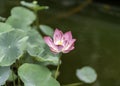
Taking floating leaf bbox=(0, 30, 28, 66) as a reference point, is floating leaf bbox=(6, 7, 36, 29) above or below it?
below

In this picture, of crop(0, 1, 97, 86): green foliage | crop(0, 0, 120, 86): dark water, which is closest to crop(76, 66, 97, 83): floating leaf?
crop(0, 1, 97, 86): green foliage

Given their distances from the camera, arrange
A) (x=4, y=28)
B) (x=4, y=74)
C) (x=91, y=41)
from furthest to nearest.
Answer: (x=91, y=41) → (x=4, y=28) → (x=4, y=74)

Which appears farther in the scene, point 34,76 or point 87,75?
point 87,75

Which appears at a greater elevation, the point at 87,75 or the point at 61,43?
the point at 61,43

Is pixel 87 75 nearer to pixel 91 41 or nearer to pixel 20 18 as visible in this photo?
pixel 20 18

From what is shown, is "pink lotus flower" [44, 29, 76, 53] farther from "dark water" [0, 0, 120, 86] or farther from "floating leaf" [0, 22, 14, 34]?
"dark water" [0, 0, 120, 86]

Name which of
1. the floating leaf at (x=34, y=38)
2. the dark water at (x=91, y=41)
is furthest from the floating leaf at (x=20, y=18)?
the dark water at (x=91, y=41)

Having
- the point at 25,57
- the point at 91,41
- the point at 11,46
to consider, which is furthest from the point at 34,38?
the point at 91,41
